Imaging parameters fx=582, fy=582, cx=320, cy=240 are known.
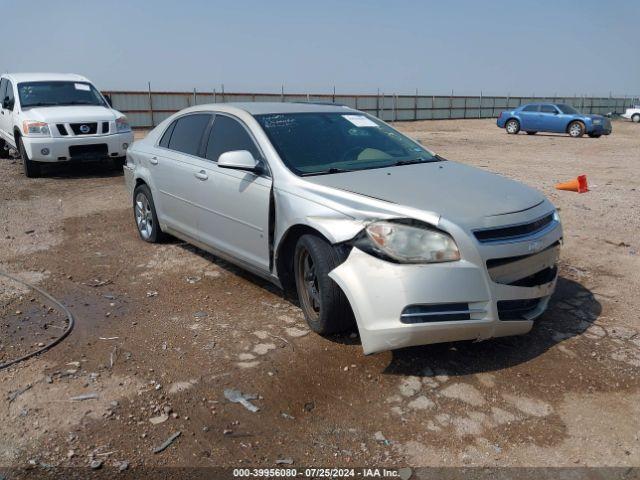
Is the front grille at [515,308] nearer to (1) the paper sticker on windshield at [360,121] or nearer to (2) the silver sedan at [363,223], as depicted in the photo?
(2) the silver sedan at [363,223]

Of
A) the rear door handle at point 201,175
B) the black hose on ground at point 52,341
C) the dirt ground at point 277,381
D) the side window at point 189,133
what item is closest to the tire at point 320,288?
the dirt ground at point 277,381

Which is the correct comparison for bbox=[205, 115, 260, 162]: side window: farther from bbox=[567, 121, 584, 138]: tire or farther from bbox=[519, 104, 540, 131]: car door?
bbox=[519, 104, 540, 131]: car door

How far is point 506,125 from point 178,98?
1477cm

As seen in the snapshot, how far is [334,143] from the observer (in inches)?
185

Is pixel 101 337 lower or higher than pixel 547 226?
lower

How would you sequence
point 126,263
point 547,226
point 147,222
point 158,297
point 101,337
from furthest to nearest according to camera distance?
point 147,222 < point 126,263 < point 158,297 < point 101,337 < point 547,226

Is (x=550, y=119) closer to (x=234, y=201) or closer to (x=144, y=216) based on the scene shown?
(x=144, y=216)

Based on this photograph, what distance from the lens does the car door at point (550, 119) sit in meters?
24.6

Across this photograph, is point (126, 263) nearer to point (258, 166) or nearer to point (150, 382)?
point (258, 166)

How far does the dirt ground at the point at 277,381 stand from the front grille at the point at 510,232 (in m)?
0.80

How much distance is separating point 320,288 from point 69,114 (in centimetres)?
885

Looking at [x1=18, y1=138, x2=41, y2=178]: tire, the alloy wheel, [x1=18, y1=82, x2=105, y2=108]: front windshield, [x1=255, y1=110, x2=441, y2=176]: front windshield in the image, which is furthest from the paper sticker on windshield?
[x1=18, y1=82, x2=105, y2=108]: front windshield

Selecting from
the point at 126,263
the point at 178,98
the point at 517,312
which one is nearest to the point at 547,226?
the point at 517,312

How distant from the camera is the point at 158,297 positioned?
4926 mm
